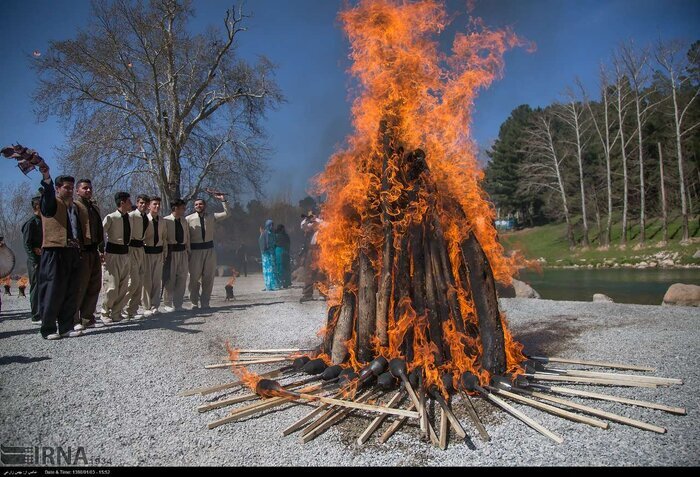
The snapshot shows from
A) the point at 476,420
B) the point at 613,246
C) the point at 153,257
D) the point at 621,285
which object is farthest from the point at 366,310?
the point at 613,246

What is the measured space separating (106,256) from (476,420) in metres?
7.32

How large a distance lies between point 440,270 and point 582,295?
12034 mm

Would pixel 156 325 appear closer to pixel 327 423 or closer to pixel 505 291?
pixel 327 423

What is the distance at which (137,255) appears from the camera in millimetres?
8398

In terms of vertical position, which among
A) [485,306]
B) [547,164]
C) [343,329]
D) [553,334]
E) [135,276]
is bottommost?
[553,334]

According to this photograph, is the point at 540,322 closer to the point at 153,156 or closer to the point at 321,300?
the point at 321,300

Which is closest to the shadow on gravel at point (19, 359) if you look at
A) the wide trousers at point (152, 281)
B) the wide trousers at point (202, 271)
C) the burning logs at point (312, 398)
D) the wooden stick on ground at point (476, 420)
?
the wide trousers at point (152, 281)

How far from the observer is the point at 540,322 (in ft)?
Answer: 24.5

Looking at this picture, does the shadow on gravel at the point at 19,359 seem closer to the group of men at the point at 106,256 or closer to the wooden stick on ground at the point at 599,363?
the group of men at the point at 106,256

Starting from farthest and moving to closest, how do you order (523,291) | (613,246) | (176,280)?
(613,246)
(523,291)
(176,280)

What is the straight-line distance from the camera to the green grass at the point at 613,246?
23016mm

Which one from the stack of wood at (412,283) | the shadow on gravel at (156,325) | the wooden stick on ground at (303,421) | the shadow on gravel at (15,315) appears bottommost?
the wooden stick on ground at (303,421)

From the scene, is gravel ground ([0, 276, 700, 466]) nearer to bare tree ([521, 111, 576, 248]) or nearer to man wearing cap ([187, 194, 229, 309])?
man wearing cap ([187, 194, 229, 309])

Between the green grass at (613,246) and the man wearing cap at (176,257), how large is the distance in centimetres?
1236
